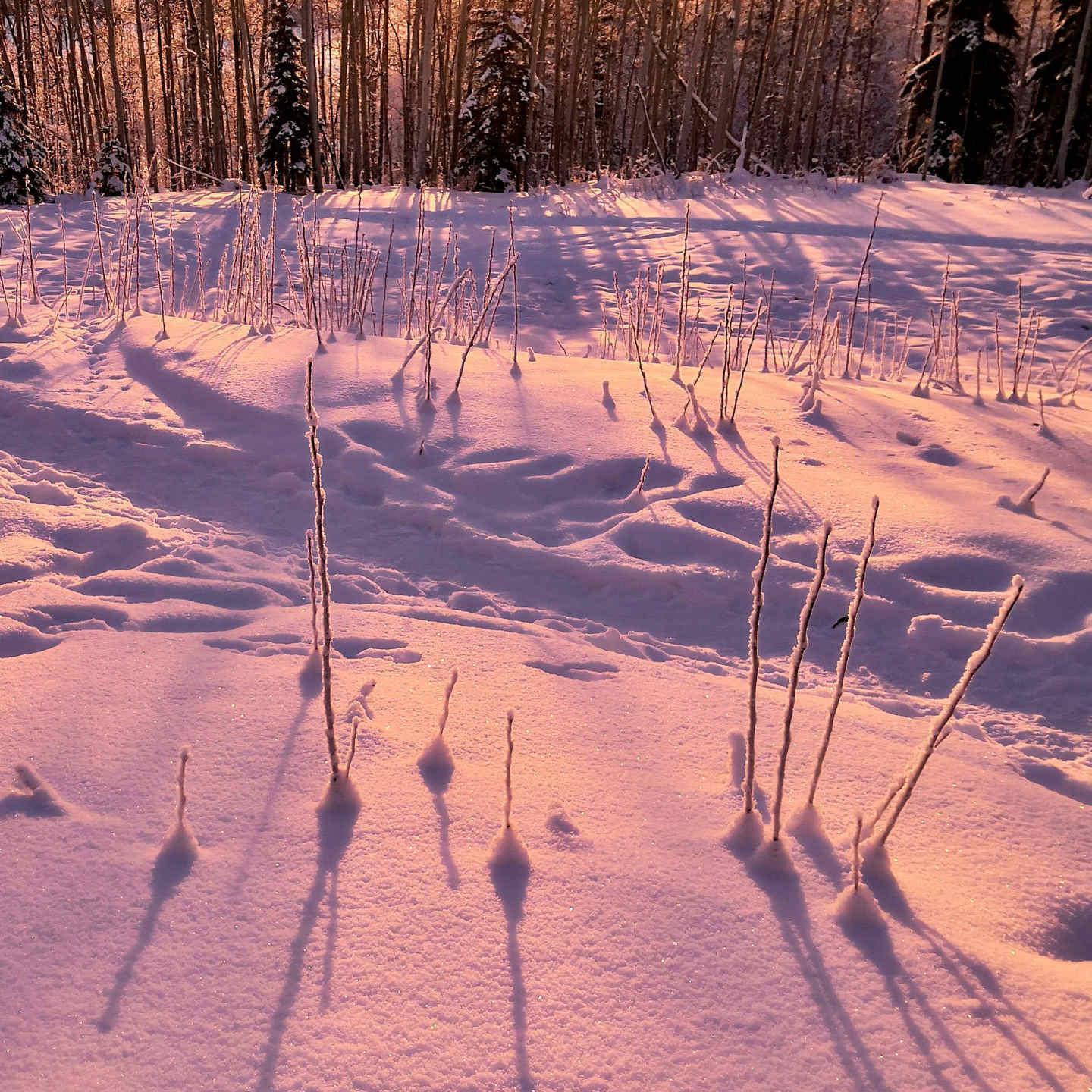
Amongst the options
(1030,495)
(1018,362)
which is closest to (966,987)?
(1030,495)

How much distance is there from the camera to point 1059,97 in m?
21.6

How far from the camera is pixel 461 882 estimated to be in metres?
1.28

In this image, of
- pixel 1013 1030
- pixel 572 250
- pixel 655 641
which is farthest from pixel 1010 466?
pixel 572 250

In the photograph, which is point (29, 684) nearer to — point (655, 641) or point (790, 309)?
point (655, 641)

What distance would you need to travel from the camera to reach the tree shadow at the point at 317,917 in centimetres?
101

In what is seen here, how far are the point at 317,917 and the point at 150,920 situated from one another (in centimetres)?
22

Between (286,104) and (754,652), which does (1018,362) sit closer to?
(754,652)

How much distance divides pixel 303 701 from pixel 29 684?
0.55 meters

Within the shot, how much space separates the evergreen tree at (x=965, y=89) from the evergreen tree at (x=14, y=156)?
1836cm

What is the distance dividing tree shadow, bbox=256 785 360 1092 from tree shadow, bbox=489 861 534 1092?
238mm

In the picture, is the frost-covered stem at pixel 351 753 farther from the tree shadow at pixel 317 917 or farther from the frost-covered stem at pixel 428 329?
the frost-covered stem at pixel 428 329

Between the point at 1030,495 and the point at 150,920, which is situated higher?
the point at 1030,495

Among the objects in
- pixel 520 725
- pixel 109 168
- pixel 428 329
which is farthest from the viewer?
pixel 109 168

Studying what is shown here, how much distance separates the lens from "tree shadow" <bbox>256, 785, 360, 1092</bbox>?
1006 mm
